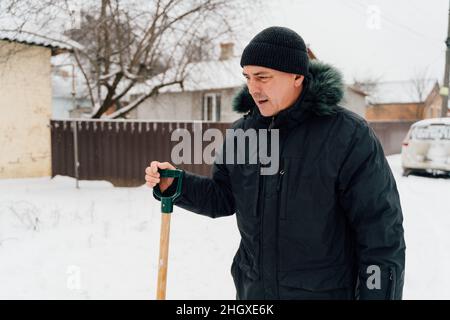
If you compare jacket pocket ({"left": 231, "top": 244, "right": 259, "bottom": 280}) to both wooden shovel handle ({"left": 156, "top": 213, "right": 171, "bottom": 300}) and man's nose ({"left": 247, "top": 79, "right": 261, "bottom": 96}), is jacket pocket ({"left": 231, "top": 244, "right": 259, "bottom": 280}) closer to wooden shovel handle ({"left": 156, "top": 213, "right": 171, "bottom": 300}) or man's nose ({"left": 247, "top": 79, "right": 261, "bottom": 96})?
wooden shovel handle ({"left": 156, "top": 213, "right": 171, "bottom": 300})

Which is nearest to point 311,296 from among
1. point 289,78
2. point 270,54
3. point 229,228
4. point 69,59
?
point 289,78

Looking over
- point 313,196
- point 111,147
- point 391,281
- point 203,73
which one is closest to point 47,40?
point 111,147

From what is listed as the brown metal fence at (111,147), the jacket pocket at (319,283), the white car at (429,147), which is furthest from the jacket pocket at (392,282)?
the white car at (429,147)

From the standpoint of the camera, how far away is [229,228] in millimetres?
5773

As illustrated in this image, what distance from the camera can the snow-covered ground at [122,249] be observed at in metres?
3.69

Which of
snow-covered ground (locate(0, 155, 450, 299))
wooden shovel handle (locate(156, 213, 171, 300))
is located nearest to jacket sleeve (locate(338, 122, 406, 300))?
wooden shovel handle (locate(156, 213, 171, 300))

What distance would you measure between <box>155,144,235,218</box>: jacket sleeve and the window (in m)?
16.9

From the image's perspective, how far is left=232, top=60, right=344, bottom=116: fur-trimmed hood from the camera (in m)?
1.62

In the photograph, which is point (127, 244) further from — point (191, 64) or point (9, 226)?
point (191, 64)

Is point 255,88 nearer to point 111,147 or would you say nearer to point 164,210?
point 164,210

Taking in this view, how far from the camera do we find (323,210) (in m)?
1.55

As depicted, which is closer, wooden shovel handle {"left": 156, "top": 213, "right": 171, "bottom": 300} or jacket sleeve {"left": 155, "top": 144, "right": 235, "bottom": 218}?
jacket sleeve {"left": 155, "top": 144, "right": 235, "bottom": 218}
